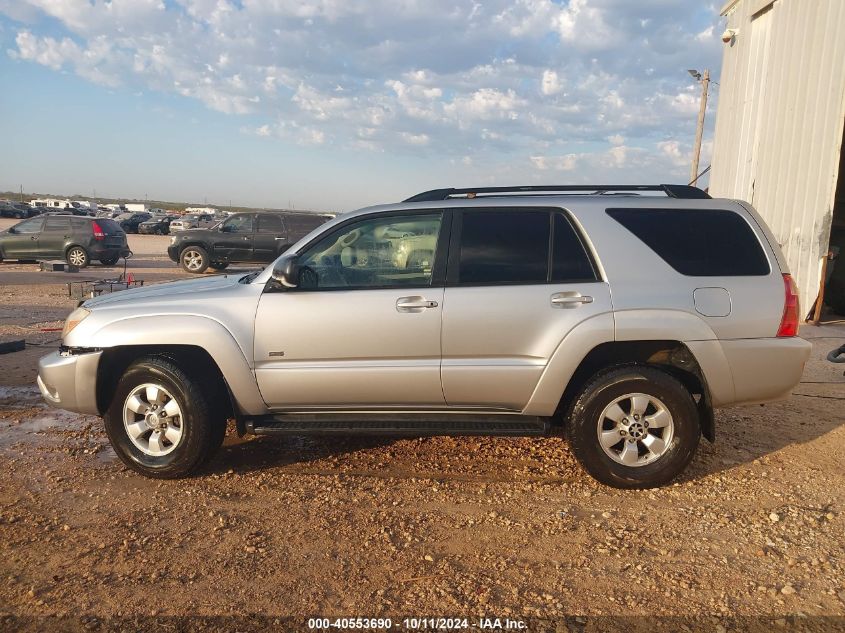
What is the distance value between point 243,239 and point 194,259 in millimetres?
1574

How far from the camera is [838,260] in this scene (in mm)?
12734

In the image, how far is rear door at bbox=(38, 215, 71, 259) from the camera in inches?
761

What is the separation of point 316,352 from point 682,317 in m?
2.28

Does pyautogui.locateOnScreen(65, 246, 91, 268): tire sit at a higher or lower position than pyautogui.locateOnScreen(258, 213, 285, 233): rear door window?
lower

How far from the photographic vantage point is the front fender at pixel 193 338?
4.16m

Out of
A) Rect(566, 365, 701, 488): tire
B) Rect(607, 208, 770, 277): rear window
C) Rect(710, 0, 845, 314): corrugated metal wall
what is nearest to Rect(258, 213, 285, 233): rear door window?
Rect(710, 0, 845, 314): corrugated metal wall

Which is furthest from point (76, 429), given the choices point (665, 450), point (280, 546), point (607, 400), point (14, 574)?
point (665, 450)

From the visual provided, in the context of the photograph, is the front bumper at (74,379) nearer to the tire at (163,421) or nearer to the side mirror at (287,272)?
the tire at (163,421)

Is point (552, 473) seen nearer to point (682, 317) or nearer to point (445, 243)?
point (682, 317)

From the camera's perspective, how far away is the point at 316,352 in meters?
4.15

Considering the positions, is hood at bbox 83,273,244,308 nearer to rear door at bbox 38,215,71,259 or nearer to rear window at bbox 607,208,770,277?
rear window at bbox 607,208,770,277

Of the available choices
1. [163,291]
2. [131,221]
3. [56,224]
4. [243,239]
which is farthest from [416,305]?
[131,221]

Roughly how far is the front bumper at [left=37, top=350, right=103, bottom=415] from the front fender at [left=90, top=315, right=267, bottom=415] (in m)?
0.16

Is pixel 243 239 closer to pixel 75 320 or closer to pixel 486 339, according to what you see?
pixel 75 320
